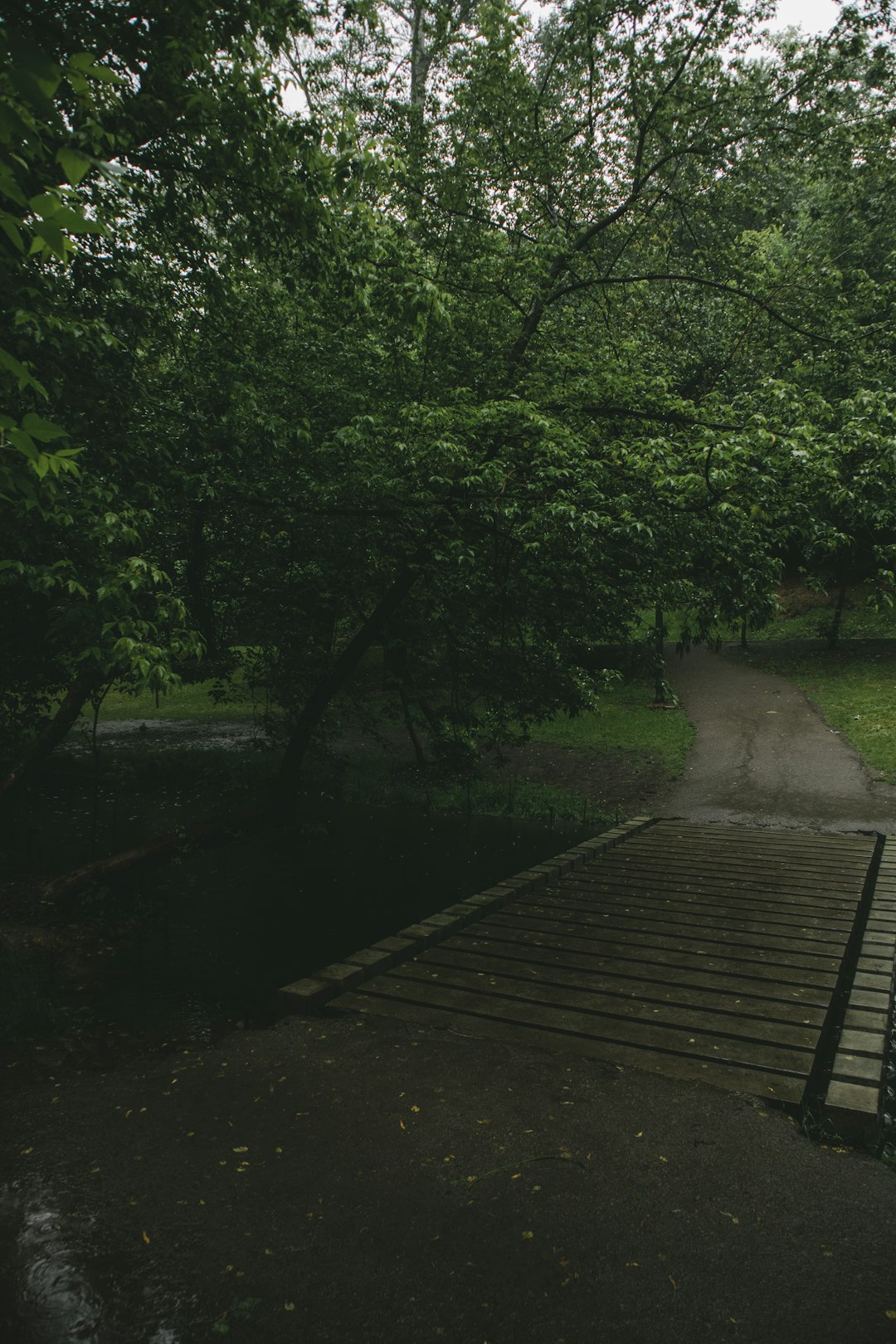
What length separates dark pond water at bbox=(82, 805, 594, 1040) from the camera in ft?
19.8

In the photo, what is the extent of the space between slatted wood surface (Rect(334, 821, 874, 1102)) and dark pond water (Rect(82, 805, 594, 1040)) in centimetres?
141

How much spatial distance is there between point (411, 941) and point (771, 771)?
34.4ft

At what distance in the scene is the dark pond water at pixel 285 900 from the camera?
6043 millimetres

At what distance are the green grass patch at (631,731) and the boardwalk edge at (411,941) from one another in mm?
7417

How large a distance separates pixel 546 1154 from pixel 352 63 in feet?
45.7

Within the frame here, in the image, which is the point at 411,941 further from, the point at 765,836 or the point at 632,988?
the point at 765,836

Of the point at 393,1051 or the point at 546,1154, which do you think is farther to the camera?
the point at 393,1051

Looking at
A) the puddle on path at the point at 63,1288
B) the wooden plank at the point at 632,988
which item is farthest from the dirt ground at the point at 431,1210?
the wooden plank at the point at 632,988

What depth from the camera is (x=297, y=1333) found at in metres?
2.46

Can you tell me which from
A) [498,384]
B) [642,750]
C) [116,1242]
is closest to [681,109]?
[498,384]

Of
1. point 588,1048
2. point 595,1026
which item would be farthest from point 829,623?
point 588,1048

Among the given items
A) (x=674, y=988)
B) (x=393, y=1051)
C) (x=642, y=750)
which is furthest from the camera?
(x=642, y=750)

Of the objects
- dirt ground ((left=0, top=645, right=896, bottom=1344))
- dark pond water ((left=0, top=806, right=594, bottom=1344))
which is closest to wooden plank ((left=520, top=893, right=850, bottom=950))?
dark pond water ((left=0, top=806, right=594, bottom=1344))

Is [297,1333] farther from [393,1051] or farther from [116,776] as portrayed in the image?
[116,776]
